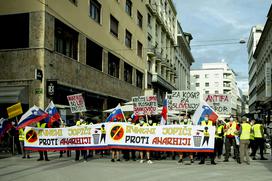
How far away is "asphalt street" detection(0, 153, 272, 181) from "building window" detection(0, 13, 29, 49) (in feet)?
29.6

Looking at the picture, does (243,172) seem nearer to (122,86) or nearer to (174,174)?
(174,174)

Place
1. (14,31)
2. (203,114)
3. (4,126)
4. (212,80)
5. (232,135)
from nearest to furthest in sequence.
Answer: (232,135)
(203,114)
(4,126)
(14,31)
(212,80)

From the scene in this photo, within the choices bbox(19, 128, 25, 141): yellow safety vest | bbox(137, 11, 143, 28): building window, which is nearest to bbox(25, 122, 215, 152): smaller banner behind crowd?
bbox(19, 128, 25, 141): yellow safety vest

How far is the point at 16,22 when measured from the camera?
22.5m

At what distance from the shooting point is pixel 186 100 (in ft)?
64.7

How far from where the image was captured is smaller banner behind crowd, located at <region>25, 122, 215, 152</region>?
15336mm

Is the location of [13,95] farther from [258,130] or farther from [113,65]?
[113,65]

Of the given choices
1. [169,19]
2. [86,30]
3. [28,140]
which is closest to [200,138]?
[28,140]

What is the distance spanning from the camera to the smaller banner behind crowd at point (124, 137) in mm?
15336

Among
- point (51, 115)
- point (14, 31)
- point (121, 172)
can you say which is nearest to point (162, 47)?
point (14, 31)

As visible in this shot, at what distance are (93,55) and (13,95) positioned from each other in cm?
1022

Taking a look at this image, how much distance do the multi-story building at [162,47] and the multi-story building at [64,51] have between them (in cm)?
1135

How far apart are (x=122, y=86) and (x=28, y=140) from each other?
20340 millimetres

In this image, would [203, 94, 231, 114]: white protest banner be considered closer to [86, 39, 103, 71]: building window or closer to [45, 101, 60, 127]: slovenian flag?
[45, 101, 60, 127]: slovenian flag
